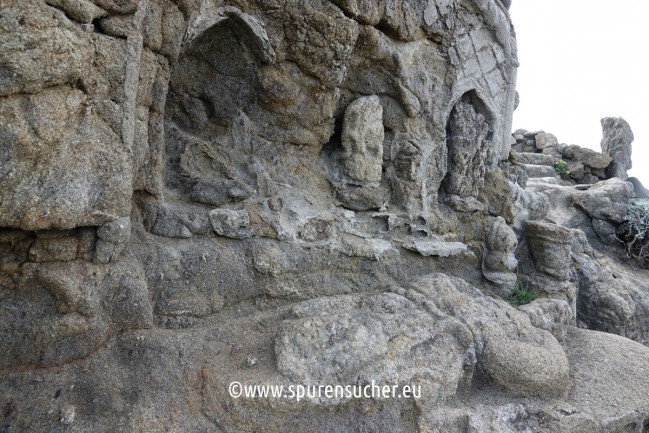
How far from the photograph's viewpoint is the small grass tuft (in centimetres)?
450

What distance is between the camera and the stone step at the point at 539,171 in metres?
10.7

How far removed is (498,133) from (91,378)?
482cm

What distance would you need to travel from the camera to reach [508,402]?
2.84 metres

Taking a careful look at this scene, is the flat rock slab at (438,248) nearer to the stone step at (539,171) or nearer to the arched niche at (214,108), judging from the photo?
the arched niche at (214,108)

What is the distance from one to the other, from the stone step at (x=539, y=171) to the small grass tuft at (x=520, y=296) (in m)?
6.83

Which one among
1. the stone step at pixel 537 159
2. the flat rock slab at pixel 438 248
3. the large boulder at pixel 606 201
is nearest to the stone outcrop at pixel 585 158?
the stone step at pixel 537 159

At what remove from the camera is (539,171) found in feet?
35.4

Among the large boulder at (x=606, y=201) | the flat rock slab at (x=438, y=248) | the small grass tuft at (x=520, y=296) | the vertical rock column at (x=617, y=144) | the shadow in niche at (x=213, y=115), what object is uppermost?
the vertical rock column at (x=617, y=144)

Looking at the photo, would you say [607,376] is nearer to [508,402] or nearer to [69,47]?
[508,402]

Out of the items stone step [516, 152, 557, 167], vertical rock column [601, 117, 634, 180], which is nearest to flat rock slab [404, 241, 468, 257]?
stone step [516, 152, 557, 167]

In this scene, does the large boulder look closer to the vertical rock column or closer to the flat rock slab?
the flat rock slab

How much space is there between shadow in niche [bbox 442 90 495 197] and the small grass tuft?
115 cm

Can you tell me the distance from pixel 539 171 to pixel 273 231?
31.0 ft

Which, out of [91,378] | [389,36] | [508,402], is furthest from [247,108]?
[508,402]
